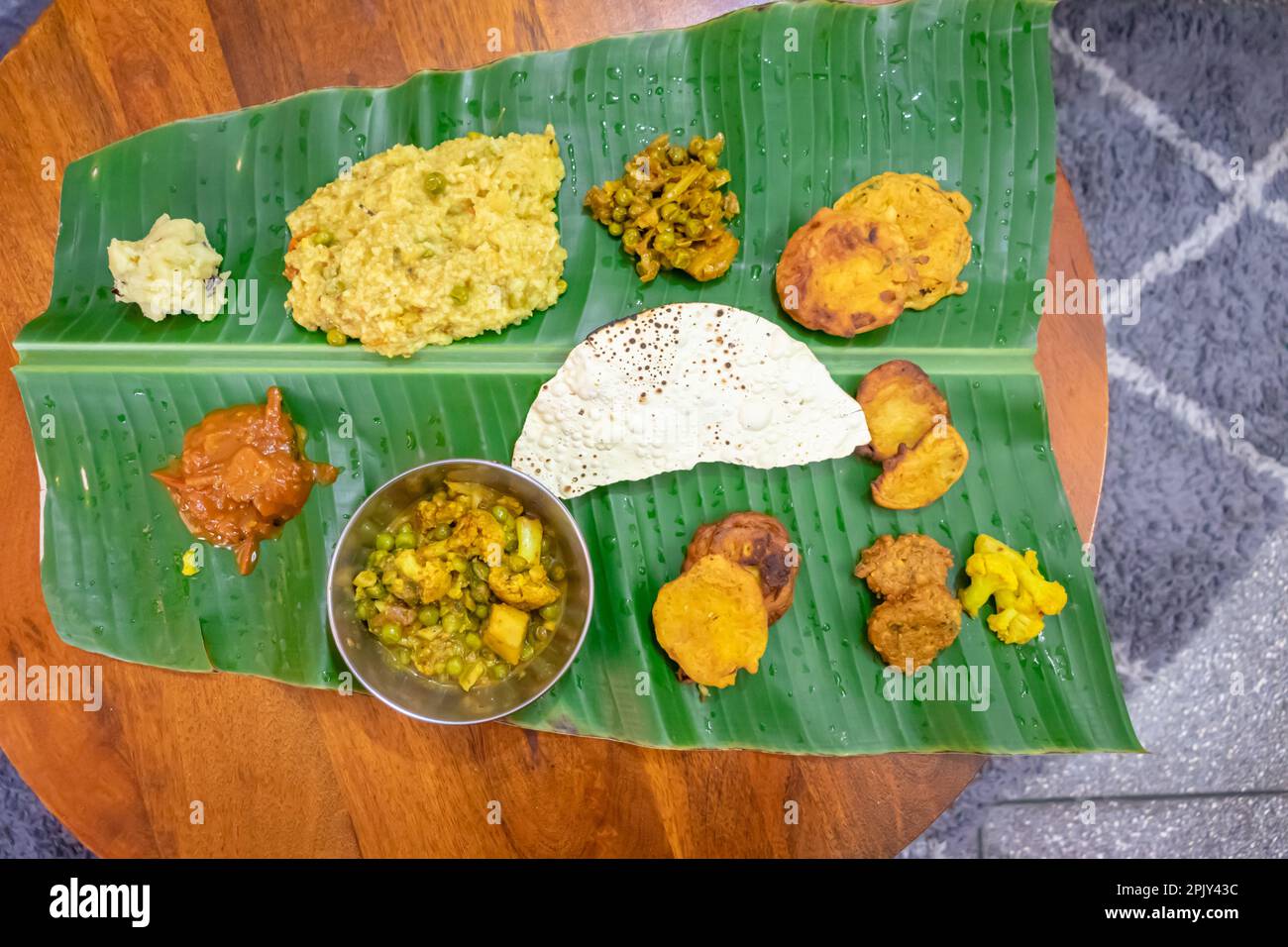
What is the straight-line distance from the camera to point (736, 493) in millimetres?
3365

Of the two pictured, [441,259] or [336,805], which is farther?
[336,805]

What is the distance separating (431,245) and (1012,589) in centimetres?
266

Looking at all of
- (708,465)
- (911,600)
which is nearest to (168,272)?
(708,465)

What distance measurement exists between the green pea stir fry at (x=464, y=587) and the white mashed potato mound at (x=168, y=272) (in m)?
1.28

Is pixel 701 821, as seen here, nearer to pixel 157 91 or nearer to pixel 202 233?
pixel 202 233

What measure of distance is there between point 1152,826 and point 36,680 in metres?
5.42

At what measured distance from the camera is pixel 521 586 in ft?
10.3

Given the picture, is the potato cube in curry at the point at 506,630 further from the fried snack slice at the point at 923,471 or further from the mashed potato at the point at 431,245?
the fried snack slice at the point at 923,471

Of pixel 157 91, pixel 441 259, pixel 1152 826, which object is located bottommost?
pixel 1152 826

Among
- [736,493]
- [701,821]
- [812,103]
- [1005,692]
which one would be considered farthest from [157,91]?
[1005,692]

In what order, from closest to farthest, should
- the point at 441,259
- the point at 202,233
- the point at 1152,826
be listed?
the point at 441,259, the point at 202,233, the point at 1152,826

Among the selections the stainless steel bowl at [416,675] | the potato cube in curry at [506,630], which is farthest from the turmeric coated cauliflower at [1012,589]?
the potato cube in curry at [506,630]

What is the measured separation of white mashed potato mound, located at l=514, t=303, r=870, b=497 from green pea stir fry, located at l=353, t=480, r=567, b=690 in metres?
0.37

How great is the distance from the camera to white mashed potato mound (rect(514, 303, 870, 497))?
10.6ft
